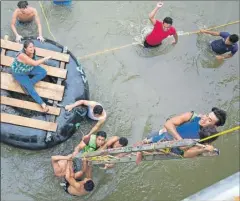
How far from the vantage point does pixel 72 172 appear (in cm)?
632

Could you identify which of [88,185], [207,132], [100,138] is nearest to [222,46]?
[207,132]

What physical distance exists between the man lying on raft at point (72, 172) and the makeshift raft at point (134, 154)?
1.11 ft

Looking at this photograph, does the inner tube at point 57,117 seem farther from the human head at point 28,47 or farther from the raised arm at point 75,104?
the human head at point 28,47

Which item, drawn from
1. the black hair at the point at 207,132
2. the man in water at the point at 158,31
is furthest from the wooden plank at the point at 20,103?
the black hair at the point at 207,132

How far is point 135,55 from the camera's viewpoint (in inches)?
315

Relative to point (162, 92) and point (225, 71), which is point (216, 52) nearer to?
point (225, 71)

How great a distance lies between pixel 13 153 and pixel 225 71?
431 centimetres

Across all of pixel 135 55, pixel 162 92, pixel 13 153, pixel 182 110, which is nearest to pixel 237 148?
pixel 182 110

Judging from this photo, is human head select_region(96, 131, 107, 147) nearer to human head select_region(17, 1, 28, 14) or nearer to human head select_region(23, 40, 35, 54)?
human head select_region(23, 40, 35, 54)

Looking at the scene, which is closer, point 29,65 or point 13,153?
point 29,65

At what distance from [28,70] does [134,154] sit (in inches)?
83.1

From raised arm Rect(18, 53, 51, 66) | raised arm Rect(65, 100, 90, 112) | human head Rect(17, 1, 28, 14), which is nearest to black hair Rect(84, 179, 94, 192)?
raised arm Rect(65, 100, 90, 112)

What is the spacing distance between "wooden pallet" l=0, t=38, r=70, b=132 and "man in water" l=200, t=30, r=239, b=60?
2.85m

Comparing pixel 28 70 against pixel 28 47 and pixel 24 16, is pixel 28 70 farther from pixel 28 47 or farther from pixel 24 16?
pixel 24 16
